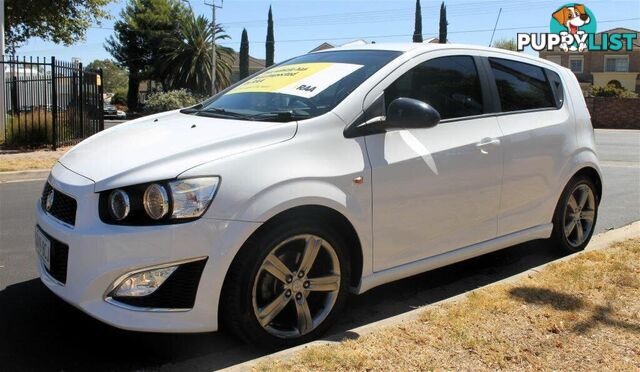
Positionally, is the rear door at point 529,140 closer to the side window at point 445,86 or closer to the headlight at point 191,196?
the side window at point 445,86

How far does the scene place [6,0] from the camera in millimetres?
20172

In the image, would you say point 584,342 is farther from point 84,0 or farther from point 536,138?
point 84,0

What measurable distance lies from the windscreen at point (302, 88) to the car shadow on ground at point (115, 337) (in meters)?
1.34

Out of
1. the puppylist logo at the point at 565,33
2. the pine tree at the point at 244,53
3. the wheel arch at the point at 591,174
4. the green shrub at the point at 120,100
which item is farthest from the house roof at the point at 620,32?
the wheel arch at the point at 591,174

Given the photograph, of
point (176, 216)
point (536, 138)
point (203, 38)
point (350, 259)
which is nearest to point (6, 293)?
point (176, 216)

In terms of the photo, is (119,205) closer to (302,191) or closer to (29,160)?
(302,191)

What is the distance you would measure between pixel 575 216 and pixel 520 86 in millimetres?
1279

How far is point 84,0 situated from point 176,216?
70.6 ft

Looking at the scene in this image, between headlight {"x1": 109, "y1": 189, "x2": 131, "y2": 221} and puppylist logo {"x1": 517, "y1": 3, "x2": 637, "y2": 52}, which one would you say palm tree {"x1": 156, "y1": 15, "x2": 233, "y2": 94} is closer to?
puppylist logo {"x1": 517, "y1": 3, "x2": 637, "y2": 52}

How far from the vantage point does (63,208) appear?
3.13m

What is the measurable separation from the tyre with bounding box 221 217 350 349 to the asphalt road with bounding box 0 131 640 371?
199 mm

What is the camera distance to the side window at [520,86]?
14.6 ft

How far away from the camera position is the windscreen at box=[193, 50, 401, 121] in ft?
11.8

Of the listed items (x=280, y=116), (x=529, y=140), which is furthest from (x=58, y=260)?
(x=529, y=140)
